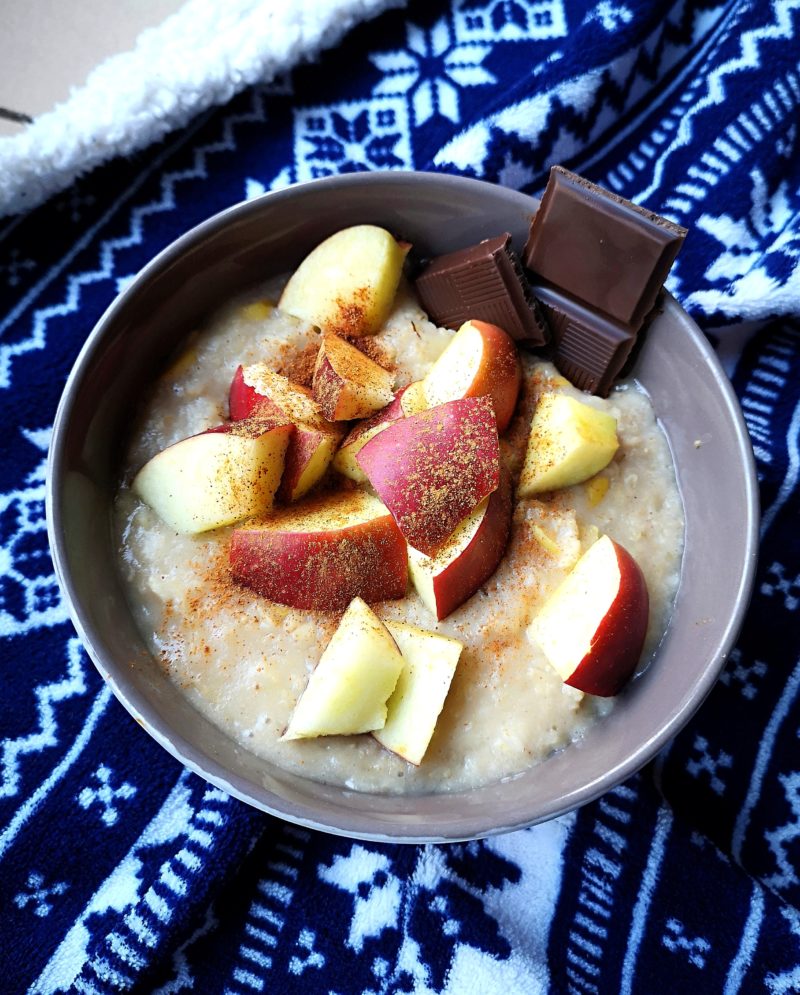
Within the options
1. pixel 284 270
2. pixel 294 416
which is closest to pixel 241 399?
pixel 294 416

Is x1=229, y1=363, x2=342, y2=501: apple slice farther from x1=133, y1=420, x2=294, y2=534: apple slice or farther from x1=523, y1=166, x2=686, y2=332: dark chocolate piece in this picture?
x1=523, y1=166, x2=686, y2=332: dark chocolate piece

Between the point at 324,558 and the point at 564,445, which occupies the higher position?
the point at 564,445

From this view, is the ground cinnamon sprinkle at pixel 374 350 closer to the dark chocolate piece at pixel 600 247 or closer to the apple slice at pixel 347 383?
the apple slice at pixel 347 383

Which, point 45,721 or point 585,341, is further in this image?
point 45,721

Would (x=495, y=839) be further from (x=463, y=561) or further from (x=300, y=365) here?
(x=300, y=365)

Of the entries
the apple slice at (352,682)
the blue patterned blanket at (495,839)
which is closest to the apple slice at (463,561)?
the apple slice at (352,682)

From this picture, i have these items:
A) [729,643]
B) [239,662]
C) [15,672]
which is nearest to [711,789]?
[729,643]
